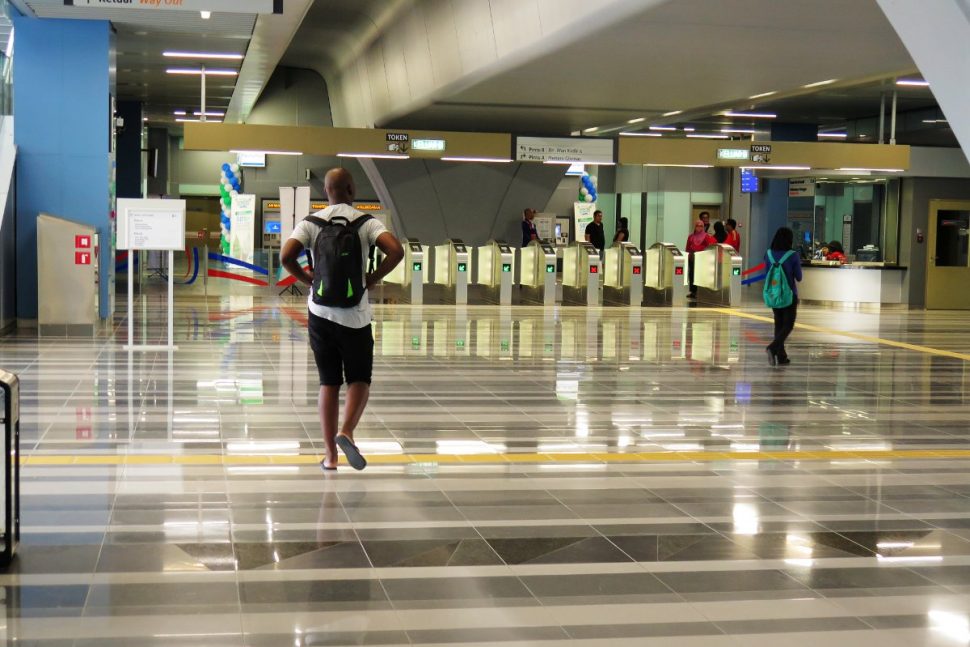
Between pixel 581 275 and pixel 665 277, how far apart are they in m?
1.83

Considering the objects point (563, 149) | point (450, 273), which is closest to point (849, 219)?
point (563, 149)

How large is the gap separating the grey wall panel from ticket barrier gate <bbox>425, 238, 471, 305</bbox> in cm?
66

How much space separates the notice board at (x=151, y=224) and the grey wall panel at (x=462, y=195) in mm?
12605

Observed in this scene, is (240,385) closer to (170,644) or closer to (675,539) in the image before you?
(675,539)

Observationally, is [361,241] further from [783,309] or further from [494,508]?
[783,309]

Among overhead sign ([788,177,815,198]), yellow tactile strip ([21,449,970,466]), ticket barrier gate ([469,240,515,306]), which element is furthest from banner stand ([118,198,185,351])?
overhead sign ([788,177,815,198])

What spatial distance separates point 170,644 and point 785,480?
4.16 metres

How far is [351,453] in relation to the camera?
688 centimetres

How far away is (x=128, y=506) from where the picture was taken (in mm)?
6129

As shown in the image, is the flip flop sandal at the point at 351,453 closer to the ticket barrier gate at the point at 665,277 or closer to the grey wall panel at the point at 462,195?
the ticket barrier gate at the point at 665,277

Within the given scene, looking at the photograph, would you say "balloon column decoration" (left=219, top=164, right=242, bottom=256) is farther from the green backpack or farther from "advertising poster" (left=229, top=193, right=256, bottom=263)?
the green backpack

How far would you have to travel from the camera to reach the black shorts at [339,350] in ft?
22.8

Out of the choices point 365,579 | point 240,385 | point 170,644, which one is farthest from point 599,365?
point 170,644

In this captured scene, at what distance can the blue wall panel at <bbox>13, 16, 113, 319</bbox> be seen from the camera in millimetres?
15883
